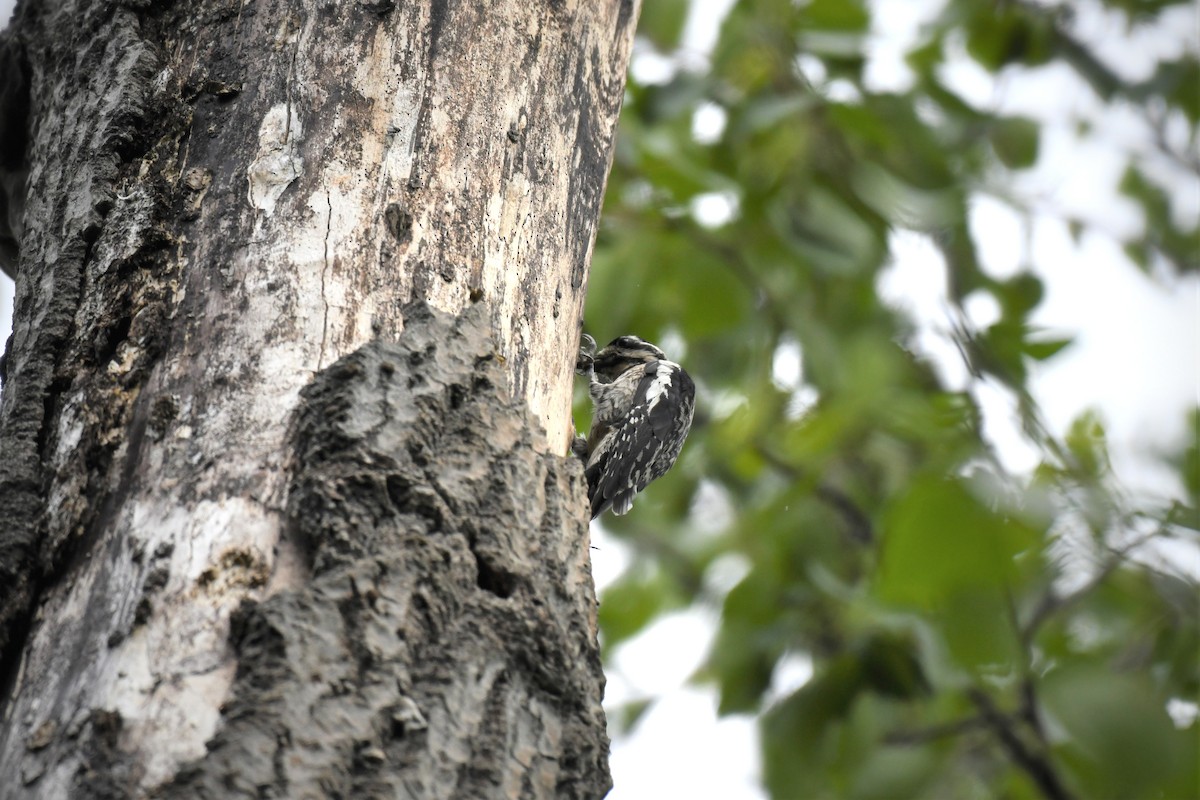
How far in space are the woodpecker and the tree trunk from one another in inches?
65.0

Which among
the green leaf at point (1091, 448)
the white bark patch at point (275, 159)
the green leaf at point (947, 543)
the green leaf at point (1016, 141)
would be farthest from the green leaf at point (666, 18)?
the white bark patch at point (275, 159)

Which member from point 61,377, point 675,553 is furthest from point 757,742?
point 61,377

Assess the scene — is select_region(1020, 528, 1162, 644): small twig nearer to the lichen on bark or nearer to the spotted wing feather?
the spotted wing feather

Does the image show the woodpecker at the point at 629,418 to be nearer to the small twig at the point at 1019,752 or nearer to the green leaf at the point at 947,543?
the small twig at the point at 1019,752

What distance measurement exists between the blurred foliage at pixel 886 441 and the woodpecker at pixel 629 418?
0.56 feet

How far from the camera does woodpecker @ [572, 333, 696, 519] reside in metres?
3.48

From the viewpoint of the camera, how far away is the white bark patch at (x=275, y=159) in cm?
154

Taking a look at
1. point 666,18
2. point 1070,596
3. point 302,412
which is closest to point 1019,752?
point 1070,596

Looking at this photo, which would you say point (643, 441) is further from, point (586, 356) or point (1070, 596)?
point (1070, 596)

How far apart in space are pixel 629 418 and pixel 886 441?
3.62 ft

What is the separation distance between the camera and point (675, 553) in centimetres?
505

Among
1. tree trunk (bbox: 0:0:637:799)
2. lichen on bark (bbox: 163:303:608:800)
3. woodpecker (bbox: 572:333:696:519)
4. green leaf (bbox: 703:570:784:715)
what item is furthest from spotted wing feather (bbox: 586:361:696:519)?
lichen on bark (bbox: 163:303:608:800)

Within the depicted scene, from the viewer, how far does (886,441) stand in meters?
4.11

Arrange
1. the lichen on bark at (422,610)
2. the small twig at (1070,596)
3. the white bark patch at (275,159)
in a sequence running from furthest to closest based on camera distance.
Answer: the small twig at (1070,596) → the white bark patch at (275,159) → the lichen on bark at (422,610)
